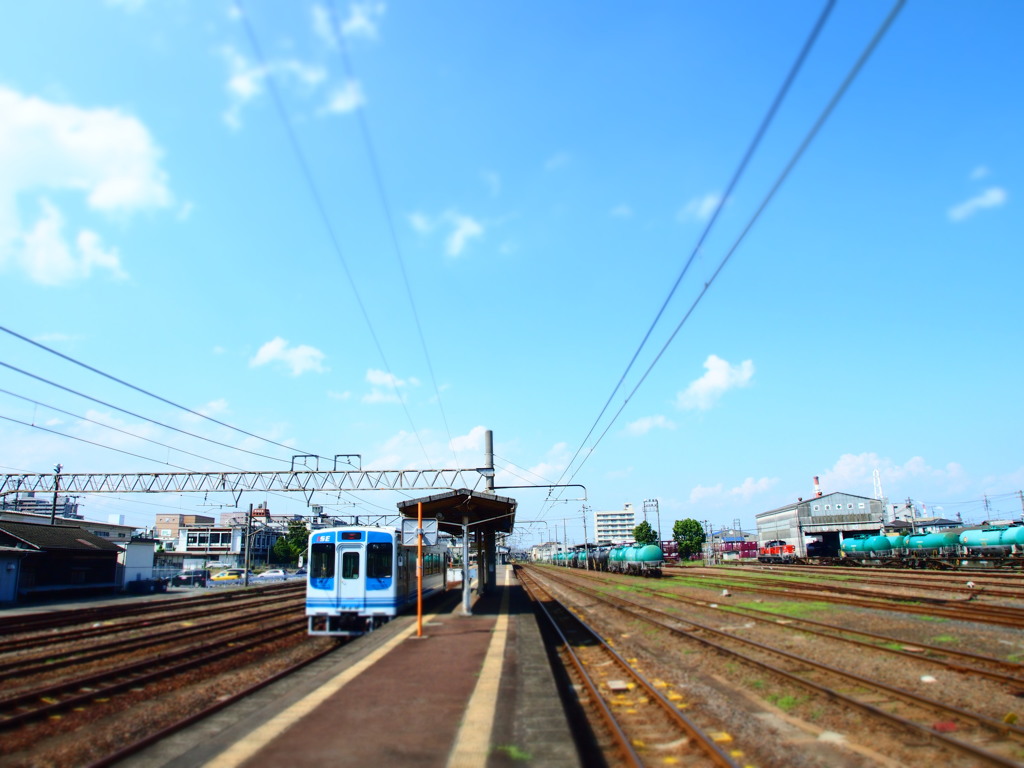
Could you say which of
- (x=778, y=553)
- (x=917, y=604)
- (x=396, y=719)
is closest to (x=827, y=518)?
(x=778, y=553)

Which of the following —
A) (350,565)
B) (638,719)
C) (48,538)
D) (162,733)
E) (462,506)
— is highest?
(462,506)

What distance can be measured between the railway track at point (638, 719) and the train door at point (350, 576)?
6574 millimetres

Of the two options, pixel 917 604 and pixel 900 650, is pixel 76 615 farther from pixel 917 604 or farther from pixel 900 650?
pixel 917 604

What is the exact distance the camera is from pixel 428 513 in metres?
23.9

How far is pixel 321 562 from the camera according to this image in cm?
1833

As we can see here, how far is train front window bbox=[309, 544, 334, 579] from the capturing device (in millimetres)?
18203

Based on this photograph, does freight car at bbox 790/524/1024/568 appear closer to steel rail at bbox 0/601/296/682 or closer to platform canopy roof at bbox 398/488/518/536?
platform canopy roof at bbox 398/488/518/536

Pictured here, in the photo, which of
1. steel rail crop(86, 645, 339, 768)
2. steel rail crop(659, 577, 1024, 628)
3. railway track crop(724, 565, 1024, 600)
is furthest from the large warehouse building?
steel rail crop(86, 645, 339, 768)

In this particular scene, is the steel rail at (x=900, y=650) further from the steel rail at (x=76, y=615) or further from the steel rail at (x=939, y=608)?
the steel rail at (x=76, y=615)

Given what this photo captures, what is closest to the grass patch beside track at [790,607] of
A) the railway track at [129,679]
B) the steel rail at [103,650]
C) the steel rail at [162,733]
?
the railway track at [129,679]

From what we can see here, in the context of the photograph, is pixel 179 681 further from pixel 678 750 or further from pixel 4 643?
pixel 678 750

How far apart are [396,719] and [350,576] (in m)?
11.0

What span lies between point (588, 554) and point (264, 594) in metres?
39.7

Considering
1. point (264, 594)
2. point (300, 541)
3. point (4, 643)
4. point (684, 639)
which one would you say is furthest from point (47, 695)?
point (300, 541)
